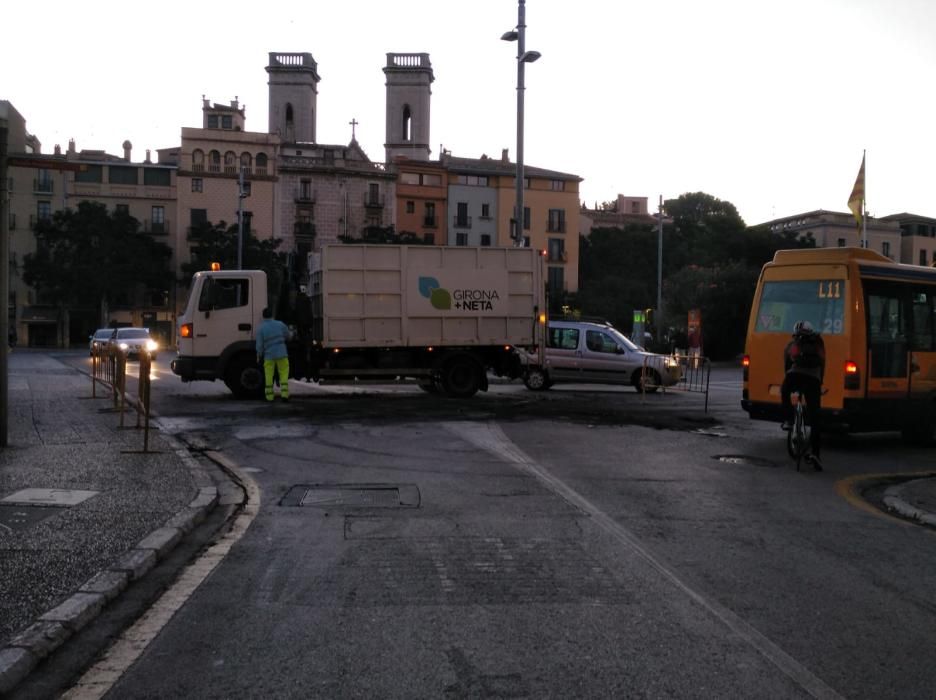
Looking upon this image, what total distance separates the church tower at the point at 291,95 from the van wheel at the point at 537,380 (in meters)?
76.9

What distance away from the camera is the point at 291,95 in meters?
96.2

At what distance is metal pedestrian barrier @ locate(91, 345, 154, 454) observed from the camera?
11462 mm

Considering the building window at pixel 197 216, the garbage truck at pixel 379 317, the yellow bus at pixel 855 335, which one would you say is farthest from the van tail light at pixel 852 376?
the building window at pixel 197 216

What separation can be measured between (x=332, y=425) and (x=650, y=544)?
27.0 ft

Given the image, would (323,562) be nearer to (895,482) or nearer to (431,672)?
(431,672)

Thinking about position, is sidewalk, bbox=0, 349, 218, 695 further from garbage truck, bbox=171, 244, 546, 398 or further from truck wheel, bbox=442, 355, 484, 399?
truck wheel, bbox=442, 355, 484, 399

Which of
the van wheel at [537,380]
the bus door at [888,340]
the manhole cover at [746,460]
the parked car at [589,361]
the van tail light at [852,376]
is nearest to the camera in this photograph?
the manhole cover at [746,460]

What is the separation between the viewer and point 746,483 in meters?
9.88

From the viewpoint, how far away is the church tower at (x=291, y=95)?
3770 inches

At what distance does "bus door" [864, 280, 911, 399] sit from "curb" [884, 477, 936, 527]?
3.40 m

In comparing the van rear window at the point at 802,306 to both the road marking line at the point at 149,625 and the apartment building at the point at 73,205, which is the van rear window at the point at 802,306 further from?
the apartment building at the point at 73,205

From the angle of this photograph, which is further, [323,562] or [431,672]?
[323,562]

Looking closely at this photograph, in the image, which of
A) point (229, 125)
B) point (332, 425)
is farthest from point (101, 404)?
point (229, 125)

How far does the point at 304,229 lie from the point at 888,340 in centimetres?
6837
